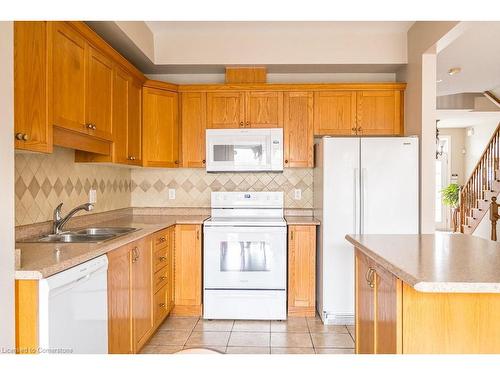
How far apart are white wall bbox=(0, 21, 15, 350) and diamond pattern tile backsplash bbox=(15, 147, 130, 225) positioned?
1027 mm

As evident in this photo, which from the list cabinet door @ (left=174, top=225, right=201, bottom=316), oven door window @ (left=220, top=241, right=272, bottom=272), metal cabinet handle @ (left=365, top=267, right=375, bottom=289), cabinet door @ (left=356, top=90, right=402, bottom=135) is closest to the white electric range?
oven door window @ (left=220, top=241, right=272, bottom=272)

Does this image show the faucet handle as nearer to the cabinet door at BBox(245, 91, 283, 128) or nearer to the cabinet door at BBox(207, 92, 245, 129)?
the cabinet door at BBox(207, 92, 245, 129)

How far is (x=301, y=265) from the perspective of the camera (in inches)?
132

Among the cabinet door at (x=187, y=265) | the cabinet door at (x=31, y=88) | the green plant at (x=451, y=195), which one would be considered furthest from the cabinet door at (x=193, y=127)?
the green plant at (x=451, y=195)

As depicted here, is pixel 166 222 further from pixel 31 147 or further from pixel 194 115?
pixel 31 147

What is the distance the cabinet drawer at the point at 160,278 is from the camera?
114 inches

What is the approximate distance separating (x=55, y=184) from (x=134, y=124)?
0.99 metres

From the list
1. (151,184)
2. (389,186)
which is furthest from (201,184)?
(389,186)

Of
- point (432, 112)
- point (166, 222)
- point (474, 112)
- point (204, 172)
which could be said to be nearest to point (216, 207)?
point (204, 172)

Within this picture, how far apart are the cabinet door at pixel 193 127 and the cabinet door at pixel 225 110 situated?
0.19 ft

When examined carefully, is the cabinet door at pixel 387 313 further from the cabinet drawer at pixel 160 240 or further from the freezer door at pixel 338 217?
the cabinet drawer at pixel 160 240

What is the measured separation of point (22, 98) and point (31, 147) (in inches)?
8.8

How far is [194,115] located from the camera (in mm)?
3713

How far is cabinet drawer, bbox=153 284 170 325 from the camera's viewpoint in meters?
2.92
